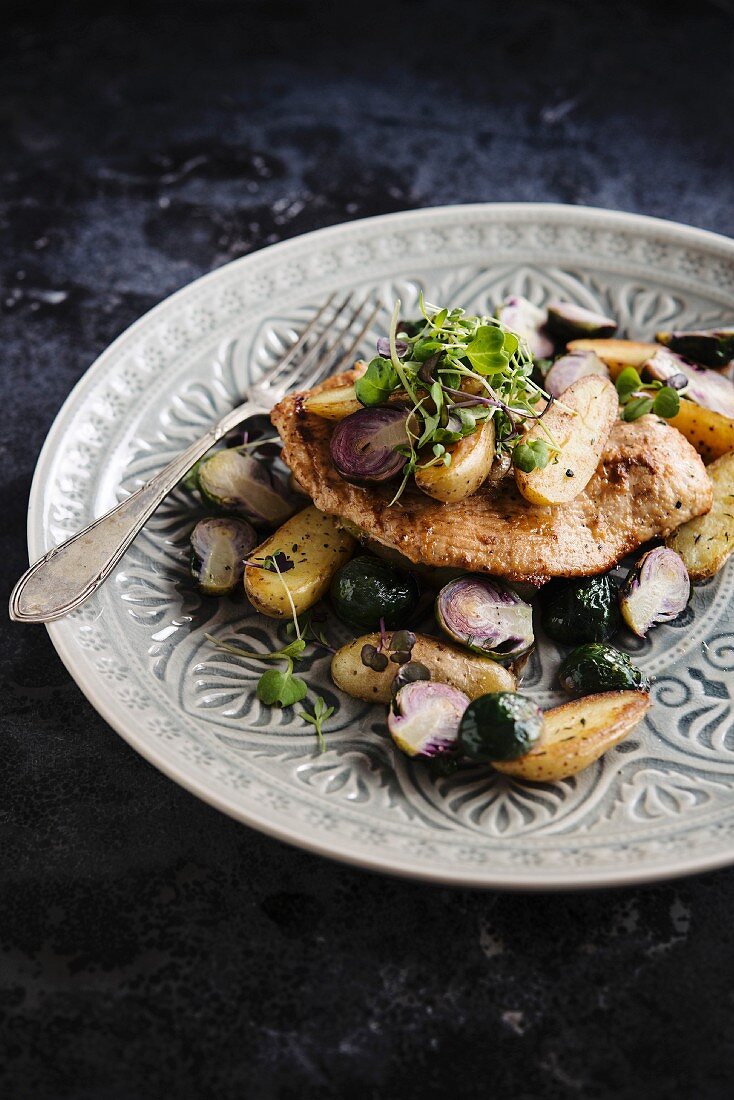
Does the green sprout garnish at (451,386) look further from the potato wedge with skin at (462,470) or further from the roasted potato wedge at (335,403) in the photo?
the roasted potato wedge at (335,403)

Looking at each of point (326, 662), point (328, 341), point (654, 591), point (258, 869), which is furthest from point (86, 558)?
point (654, 591)

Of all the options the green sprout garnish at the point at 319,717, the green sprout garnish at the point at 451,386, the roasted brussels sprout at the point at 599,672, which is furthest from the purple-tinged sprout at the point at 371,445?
the roasted brussels sprout at the point at 599,672

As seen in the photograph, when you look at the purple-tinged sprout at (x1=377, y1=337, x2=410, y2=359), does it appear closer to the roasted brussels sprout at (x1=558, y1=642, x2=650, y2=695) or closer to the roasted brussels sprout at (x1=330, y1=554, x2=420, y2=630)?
the roasted brussels sprout at (x1=330, y1=554, x2=420, y2=630)

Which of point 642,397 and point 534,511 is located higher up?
point 642,397

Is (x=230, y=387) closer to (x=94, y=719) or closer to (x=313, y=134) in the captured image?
(x=94, y=719)

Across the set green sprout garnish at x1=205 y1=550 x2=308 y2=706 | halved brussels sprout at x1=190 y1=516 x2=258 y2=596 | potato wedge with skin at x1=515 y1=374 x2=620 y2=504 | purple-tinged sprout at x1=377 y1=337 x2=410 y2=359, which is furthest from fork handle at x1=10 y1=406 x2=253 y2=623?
potato wedge with skin at x1=515 y1=374 x2=620 y2=504

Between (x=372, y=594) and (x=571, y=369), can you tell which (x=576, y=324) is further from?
(x=372, y=594)

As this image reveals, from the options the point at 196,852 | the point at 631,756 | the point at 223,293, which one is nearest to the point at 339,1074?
the point at 196,852
